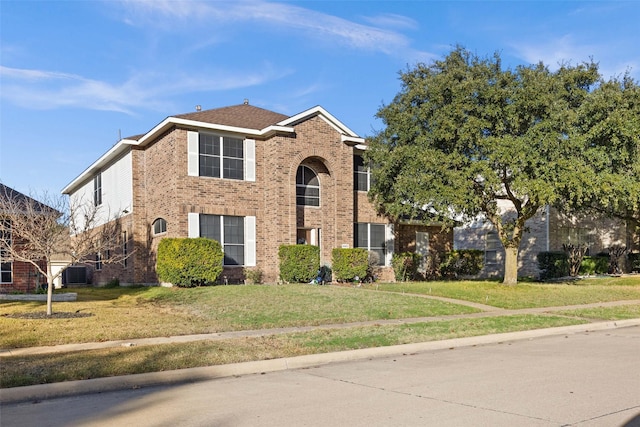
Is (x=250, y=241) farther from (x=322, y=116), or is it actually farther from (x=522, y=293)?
(x=522, y=293)

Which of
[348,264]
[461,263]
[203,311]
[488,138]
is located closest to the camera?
[203,311]

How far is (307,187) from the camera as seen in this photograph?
24891 millimetres

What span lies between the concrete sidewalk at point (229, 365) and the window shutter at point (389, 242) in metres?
12.6

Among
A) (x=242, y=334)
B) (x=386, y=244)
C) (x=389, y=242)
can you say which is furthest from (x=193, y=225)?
(x=242, y=334)

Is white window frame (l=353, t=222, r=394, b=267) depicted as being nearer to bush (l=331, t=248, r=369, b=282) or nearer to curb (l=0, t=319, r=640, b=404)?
bush (l=331, t=248, r=369, b=282)

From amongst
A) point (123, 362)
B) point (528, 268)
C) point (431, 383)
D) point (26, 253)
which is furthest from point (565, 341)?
point (528, 268)

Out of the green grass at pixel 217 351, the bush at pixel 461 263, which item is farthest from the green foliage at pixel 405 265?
the green grass at pixel 217 351

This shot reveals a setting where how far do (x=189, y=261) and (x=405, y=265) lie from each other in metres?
10.7

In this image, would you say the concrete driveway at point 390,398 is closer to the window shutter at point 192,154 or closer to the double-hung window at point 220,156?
the window shutter at point 192,154

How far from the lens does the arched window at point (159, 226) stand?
23328mm

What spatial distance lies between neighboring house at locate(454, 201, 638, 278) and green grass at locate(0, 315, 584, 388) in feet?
64.2

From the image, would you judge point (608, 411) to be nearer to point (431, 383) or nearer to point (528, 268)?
point (431, 383)

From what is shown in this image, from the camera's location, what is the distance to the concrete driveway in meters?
6.07

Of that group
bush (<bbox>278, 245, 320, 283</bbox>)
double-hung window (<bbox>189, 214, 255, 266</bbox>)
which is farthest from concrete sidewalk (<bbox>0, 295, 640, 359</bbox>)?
double-hung window (<bbox>189, 214, 255, 266</bbox>)
